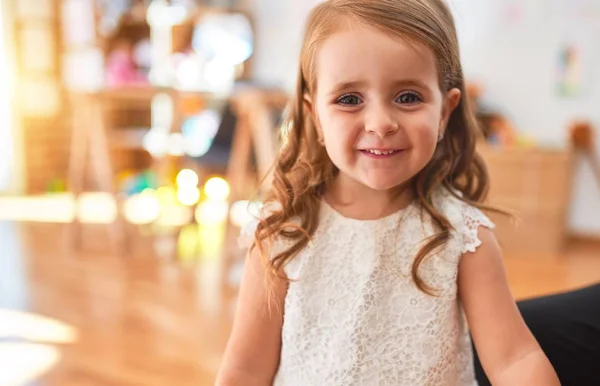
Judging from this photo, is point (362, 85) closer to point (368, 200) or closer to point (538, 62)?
point (368, 200)

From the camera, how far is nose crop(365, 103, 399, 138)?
2.12 feet

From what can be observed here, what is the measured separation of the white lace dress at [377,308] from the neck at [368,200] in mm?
11

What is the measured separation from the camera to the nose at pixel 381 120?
0.65m

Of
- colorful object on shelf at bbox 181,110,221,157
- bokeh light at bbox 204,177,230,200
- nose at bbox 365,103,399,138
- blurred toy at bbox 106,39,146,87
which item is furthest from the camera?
blurred toy at bbox 106,39,146,87

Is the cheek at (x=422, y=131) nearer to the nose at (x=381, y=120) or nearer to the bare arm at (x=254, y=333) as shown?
the nose at (x=381, y=120)

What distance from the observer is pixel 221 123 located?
316cm

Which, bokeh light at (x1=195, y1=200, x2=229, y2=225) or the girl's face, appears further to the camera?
bokeh light at (x1=195, y1=200, x2=229, y2=225)

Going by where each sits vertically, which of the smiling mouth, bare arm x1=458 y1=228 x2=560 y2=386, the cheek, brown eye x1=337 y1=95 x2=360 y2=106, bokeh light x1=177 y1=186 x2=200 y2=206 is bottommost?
bokeh light x1=177 y1=186 x2=200 y2=206

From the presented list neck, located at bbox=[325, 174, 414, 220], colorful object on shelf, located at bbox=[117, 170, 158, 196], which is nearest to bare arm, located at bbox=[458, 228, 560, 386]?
neck, located at bbox=[325, 174, 414, 220]

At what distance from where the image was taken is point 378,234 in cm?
75

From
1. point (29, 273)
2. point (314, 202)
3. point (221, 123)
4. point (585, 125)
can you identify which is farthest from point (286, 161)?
point (585, 125)

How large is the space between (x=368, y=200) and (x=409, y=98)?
0.15m

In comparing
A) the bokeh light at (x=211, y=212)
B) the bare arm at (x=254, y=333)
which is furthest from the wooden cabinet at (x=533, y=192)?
the bare arm at (x=254, y=333)

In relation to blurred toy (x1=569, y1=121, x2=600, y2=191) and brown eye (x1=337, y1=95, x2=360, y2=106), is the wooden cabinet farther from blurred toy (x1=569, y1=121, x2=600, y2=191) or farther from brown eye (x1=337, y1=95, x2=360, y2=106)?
brown eye (x1=337, y1=95, x2=360, y2=106)
